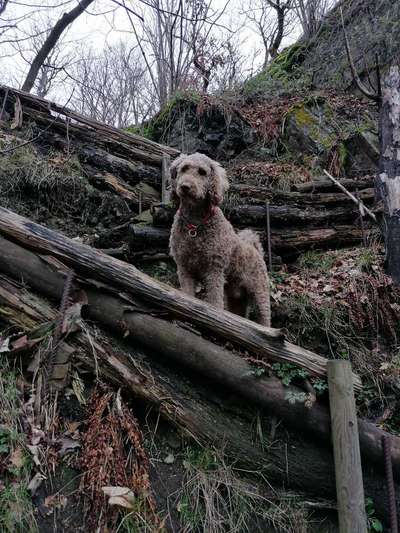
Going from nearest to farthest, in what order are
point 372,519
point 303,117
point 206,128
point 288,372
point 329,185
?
point 372,519, point 288,372, point 329,185, point 206,128, point 303,117

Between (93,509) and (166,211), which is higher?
(166,211)

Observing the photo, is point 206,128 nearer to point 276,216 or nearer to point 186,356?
point 276,216

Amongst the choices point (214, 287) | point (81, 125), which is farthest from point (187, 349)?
point (81, 125)

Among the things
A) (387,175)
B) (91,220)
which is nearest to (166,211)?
(91,220)

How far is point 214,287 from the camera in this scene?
410 centimetres

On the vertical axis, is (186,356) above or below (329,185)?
below

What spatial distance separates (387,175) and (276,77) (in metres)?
Result: 6.58

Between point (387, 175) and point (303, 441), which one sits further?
point (387, 175)

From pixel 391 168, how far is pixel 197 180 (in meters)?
2.82

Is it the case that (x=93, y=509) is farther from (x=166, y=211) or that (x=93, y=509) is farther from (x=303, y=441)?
(x=166, y=211)

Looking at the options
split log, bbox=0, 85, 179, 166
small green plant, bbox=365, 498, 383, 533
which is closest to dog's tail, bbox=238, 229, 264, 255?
small green plant, bbox=365, 498, 383, 533

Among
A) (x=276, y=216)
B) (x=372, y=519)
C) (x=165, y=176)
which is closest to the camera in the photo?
(x=372, y=519)

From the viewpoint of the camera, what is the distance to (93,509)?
260 centimetres

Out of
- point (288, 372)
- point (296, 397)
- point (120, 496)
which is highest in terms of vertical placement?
point (288, 372)
